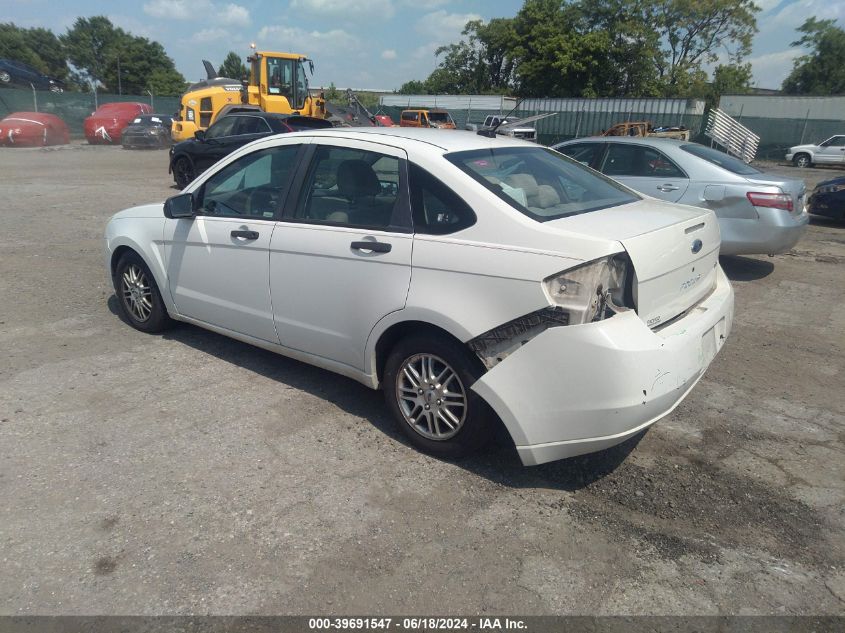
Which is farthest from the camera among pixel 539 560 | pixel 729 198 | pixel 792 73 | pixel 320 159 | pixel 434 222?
pixel 792 73

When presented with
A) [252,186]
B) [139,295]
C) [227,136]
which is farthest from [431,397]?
[227,136]

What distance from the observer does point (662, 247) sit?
3262 mm

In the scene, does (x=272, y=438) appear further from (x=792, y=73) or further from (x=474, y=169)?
(x=792, y=73)

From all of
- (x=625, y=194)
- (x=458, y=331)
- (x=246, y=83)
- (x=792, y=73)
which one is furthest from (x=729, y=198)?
(x=792, y=73)

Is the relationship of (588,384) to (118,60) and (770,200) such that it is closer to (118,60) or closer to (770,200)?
(770,200)

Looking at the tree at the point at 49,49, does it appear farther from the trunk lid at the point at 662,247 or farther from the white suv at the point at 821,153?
the trunk lid at the point at 662,247

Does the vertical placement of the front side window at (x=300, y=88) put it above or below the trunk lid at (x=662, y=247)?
above

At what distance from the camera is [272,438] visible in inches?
150

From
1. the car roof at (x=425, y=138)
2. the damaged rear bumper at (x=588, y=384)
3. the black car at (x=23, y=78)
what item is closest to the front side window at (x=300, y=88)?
the car roof at (x=425, y=138)

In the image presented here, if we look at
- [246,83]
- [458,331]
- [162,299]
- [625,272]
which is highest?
[246,83]

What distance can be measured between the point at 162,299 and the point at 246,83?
17755mm

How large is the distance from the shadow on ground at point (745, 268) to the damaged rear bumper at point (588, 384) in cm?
541

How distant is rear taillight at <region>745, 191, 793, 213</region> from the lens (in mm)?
7172

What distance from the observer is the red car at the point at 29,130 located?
2717cm
